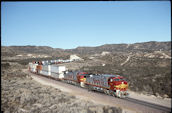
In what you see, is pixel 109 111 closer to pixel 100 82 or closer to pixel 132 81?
pixel 100 82

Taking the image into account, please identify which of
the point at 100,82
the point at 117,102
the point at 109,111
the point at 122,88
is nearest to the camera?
the point at 109,111

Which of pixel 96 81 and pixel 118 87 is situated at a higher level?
pixel 96 81

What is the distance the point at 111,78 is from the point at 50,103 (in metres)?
8.94

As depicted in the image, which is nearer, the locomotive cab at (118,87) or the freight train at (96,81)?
the locomotive cab at (118,87)

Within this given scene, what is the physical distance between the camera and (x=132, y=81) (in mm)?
34469

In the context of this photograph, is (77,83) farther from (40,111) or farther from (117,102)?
(40,111)

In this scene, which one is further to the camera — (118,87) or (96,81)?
(96,81)

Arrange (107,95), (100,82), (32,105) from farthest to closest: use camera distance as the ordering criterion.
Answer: (100,82)
(107,95)
(32,105)

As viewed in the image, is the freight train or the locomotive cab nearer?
the locomotive cab

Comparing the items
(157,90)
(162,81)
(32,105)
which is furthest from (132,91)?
(32,105)

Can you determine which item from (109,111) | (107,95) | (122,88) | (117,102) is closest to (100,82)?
(107,95)

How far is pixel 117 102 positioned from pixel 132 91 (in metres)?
9.69

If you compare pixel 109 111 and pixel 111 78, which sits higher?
pixel 111 78

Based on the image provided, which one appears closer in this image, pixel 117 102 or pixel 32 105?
pixel 32 105
